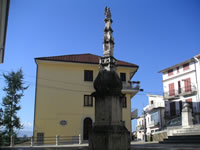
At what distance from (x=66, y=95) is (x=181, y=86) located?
82.5ft

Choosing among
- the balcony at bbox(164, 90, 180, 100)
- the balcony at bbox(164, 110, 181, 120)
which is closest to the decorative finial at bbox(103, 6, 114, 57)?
the balcony at bbox(164, 90, 180, 100)

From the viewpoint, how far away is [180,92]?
41844mm

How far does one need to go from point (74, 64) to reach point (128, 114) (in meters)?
9.32

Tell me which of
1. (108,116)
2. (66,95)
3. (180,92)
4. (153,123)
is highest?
(180,92)

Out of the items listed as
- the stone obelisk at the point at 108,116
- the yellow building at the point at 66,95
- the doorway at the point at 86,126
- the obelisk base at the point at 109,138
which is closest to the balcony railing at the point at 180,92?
the yellow building at the point at 66,95

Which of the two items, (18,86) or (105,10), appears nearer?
(105,10)

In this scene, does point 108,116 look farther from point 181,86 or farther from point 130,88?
point 181,86

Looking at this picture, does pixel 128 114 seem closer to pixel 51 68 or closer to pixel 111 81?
pixel 51 68

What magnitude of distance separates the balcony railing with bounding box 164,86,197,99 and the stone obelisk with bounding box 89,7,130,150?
112 feet

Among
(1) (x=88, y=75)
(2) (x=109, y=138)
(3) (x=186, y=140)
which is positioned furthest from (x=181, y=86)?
(2) (x=109, y=138)

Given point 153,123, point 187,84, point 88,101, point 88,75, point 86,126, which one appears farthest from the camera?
point 153,123

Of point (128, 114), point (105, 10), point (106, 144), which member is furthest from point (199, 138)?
point (128, 114)

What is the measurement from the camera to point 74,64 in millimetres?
27438

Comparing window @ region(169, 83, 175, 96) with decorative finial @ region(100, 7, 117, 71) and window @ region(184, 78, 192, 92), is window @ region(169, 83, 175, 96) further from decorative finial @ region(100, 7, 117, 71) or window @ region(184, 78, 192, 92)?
decorative finial @ region(100, 7, 117, 71)
